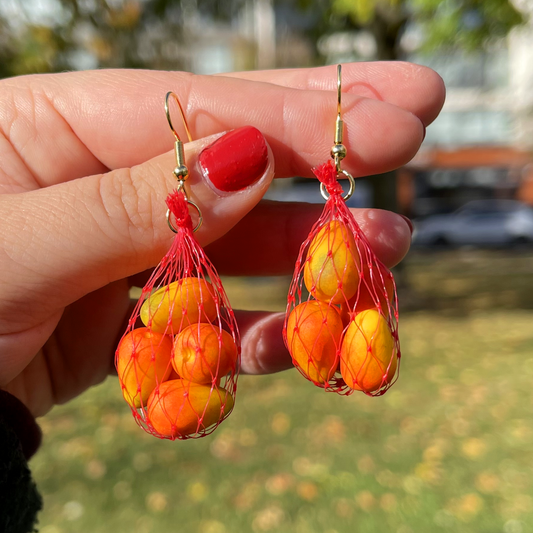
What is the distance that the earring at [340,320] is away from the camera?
1425 millimetres

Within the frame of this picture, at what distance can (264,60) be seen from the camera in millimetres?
11438

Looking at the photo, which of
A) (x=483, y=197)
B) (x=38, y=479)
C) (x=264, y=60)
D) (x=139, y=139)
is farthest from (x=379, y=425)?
(x=483, y=197)

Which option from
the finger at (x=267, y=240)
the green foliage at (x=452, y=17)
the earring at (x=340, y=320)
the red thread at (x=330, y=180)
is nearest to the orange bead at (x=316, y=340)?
the earring at (x=340, y=320)

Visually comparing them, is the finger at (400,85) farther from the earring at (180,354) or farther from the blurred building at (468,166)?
the blurred building at (468,166)

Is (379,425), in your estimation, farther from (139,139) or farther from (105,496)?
(139,139)

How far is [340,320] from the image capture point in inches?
59.6

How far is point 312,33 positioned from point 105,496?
23.8 feet

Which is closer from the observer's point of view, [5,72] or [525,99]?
[5,72]

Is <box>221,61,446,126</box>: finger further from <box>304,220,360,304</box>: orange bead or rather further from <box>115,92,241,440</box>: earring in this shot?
<box>115,92,241,440</box>: earring

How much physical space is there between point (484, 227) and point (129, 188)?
17.4 m

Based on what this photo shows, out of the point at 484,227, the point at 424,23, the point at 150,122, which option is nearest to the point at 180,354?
the point at 150,122

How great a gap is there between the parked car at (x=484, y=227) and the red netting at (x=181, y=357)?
16281mm

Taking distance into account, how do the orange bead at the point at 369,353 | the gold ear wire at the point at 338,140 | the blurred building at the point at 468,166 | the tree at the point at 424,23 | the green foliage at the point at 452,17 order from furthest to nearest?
the blurred building at the point at 468,166, the tree at the point at 424,23, the green foliage at the point at 452,17, the gold ear wire at the point at 338,140, the orange bead at the point at 369,353

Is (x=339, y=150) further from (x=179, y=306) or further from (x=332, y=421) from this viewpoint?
(x=332, y=421)
